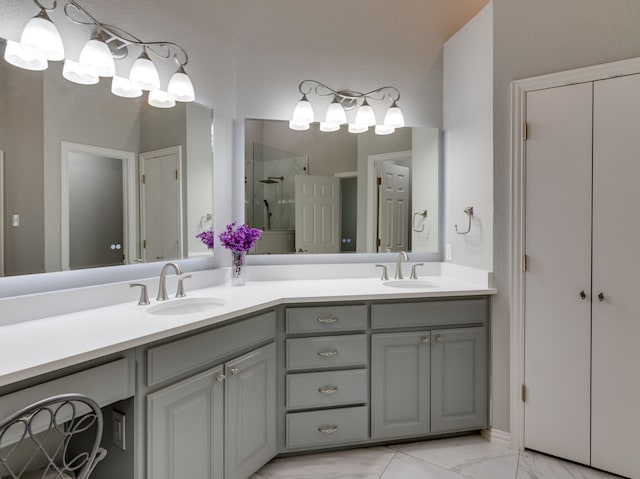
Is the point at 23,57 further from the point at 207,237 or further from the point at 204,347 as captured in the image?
the point at 204,347

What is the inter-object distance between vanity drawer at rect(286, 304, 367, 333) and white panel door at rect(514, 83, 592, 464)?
0.95 metres

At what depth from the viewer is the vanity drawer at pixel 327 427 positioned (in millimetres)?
1915

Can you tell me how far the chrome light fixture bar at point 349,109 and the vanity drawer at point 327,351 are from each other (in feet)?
4.74

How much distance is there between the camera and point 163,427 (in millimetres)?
1311

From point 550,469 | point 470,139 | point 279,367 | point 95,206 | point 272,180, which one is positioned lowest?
point 550,469

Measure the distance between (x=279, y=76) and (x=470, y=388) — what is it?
2.30m

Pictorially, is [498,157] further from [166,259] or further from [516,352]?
[166,259]

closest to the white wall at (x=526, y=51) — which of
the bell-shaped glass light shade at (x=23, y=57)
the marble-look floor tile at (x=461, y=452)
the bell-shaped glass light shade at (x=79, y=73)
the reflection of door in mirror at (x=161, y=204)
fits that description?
the marble-look floor tile at (x=461, y=452)

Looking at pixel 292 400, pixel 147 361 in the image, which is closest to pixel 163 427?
pixel 147 361

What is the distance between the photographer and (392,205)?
264cm

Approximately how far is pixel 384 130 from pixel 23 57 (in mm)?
2028

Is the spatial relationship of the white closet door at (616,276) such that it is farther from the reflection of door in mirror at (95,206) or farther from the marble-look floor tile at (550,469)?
the reflection of door in mirror at (95,206)

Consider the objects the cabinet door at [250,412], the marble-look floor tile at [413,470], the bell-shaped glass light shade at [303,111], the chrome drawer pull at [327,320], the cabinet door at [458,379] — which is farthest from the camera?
the bell-shaped glass light shade at [303,111]

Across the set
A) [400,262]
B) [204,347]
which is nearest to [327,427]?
[204,347]
